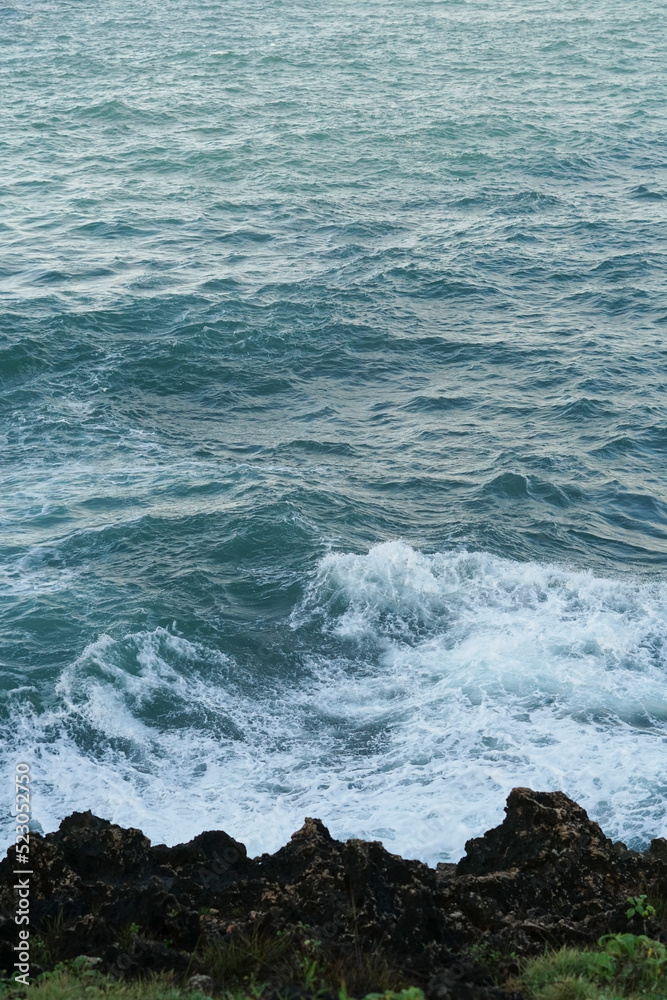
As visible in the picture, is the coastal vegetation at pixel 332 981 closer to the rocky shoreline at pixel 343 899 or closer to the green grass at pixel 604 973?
the green grass at pixel 604 973

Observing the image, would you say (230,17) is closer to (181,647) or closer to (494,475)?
(494,475)

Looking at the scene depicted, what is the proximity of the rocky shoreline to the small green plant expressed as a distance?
5 cm

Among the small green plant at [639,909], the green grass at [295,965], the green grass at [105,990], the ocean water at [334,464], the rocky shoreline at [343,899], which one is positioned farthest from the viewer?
the ocean water at [334,464]

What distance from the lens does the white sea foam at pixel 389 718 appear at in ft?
44.8

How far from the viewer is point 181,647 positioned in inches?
658

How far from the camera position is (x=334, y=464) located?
2253cm

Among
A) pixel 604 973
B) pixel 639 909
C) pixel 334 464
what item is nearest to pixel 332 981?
pixel 604 973

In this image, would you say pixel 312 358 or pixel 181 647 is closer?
pixel 181 647

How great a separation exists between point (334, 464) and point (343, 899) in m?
13.5

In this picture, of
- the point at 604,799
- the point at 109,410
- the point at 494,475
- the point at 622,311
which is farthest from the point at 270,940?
the point at 622,311

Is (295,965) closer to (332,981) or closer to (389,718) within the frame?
(332,981)

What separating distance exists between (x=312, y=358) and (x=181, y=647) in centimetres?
1207

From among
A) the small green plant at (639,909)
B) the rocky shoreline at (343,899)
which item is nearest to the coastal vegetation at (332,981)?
the rocky shoreline at (343,899)

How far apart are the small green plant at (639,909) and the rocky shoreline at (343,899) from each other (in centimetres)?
5
